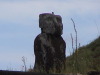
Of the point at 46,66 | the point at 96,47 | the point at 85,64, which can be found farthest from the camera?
the point at 96,47

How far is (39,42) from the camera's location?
10.6 meters

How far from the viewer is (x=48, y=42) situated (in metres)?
10.8

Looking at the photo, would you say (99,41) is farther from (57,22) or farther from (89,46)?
(57,22)

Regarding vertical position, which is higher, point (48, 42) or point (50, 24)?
point (50, 24)

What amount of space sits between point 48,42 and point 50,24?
502 mm

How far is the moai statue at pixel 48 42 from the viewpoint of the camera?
10.6 meters

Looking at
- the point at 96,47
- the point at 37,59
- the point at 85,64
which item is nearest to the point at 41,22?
the point at 37,59

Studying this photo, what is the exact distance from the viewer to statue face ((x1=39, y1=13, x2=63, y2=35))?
10613 millimetres

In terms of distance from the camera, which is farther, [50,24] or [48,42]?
[48,42]

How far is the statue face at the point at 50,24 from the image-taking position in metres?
10.6

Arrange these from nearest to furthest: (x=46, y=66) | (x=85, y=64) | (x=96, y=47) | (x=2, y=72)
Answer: (x=2, y=72), (x=85, y=64), (x=46, y=66), (x=96, y=47)

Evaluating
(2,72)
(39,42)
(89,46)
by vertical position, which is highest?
(89,46)

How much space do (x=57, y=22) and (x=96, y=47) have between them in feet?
21.6

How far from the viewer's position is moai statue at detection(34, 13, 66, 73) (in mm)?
10562
